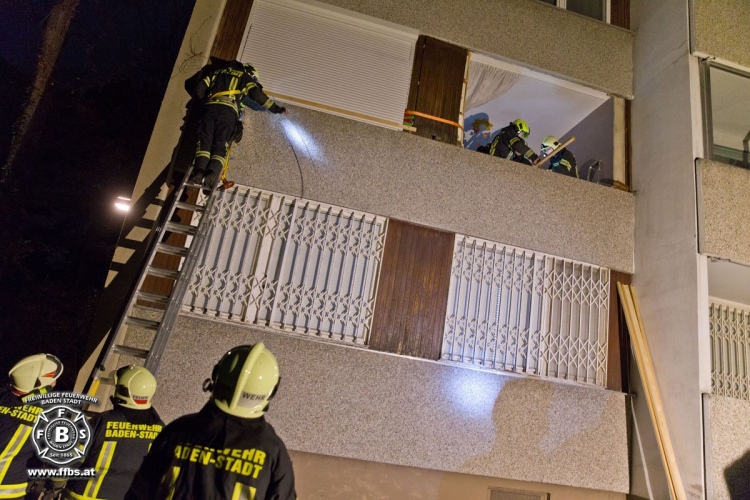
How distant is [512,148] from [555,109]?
5.48ft

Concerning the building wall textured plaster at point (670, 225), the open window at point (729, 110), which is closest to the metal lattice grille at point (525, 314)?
the building wall textured plaster at point (670, 225)

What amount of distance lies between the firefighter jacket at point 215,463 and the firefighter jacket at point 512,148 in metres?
4.90

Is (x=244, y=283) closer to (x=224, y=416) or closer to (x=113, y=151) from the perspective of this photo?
(x=224, y=416)

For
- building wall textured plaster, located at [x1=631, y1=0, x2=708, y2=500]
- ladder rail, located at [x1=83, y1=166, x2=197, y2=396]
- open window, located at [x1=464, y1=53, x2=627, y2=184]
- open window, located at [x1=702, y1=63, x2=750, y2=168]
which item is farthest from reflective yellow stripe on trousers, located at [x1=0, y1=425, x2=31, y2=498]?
open window, located at [x1=702, y1=63, x2=750, y2=168]

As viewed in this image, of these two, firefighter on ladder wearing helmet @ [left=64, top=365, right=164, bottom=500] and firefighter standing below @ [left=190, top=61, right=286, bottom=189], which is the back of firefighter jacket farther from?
firefighter on ladder wearing helmet @ [left=64, top=365, right=164, bottom=500]

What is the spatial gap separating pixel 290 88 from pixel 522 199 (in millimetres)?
2886

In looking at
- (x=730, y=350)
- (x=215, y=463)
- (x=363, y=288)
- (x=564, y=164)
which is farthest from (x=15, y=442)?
(x=730, y=350)

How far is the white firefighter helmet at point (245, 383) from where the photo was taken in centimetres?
191

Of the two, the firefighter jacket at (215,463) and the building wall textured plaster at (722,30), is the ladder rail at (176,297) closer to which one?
the firefighter jacket at (215,463)

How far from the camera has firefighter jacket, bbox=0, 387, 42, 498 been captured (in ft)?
9.66

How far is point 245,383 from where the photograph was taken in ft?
6.27

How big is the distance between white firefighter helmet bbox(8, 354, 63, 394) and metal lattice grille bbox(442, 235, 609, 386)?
332 cm

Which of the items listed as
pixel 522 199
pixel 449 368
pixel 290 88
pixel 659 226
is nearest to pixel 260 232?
pixel 290 88

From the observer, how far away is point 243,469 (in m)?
1.84
